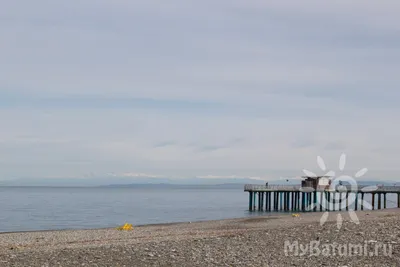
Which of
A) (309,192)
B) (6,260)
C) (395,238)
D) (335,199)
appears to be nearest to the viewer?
(6,260)

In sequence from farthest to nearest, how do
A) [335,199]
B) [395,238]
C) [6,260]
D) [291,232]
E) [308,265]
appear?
[335,199], [291,232], [395,238], [6,260], [308,265]

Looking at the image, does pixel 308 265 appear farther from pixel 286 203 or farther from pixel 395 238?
pixel 286 203

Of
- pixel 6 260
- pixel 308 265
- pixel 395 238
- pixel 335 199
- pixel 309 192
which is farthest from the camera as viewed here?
pixel 335 199

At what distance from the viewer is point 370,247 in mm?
14508

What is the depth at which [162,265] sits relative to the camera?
13.3 meters

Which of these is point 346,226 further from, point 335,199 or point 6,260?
point 335,199

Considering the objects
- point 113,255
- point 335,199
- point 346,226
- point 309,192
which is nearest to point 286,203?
point 309,192

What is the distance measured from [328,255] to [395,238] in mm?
2466

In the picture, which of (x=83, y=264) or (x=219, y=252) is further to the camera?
(x=219, y=252)

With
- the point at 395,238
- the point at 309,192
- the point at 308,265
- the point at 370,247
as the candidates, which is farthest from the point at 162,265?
the point at 309,192

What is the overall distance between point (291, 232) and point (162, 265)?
17.9ft

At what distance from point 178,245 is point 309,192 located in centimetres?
5495

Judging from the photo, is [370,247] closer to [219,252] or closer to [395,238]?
[395,238]

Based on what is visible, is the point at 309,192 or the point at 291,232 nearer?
the point at 291,232
